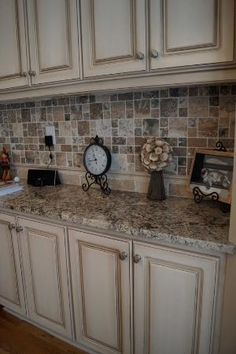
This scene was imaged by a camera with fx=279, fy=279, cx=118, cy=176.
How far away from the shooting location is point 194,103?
1417mm

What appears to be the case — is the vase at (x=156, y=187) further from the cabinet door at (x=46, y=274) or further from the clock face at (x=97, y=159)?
the cabinet door at (x=46, y=274)

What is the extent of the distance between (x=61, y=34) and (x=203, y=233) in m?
1.16

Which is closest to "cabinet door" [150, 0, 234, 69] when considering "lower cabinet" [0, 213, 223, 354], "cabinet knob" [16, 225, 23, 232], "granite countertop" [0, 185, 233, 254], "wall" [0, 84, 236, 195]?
"wall" [0, 84, 236, 195]

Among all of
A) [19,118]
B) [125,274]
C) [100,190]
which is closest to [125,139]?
[100,190]

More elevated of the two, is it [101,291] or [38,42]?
[38,42]

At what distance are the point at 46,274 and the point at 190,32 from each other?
1.35m

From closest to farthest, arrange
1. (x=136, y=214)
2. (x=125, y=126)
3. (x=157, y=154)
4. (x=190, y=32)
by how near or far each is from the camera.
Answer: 1. (x=190, y=32)
2. (x=136, y=214)
3. (x=157, y=154)
4. (x=125, y=126)

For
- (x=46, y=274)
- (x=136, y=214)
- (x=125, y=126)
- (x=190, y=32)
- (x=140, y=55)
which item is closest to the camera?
(x=190, y=32)

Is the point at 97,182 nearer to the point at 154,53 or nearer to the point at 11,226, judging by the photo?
the point at 11,226

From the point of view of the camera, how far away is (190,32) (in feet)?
3.57

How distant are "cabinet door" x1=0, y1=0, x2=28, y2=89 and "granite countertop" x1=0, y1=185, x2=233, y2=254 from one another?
686 millimetres

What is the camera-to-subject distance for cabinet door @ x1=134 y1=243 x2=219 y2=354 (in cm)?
107

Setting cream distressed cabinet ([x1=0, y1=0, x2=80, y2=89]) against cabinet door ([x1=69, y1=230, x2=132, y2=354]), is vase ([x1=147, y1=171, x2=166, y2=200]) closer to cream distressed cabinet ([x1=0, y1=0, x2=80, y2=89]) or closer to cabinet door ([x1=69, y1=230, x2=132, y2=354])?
cabinet door ([x1=69, y1=230, x2=132, y2=354])

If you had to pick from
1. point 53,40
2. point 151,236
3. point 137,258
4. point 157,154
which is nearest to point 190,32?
point 157,154
